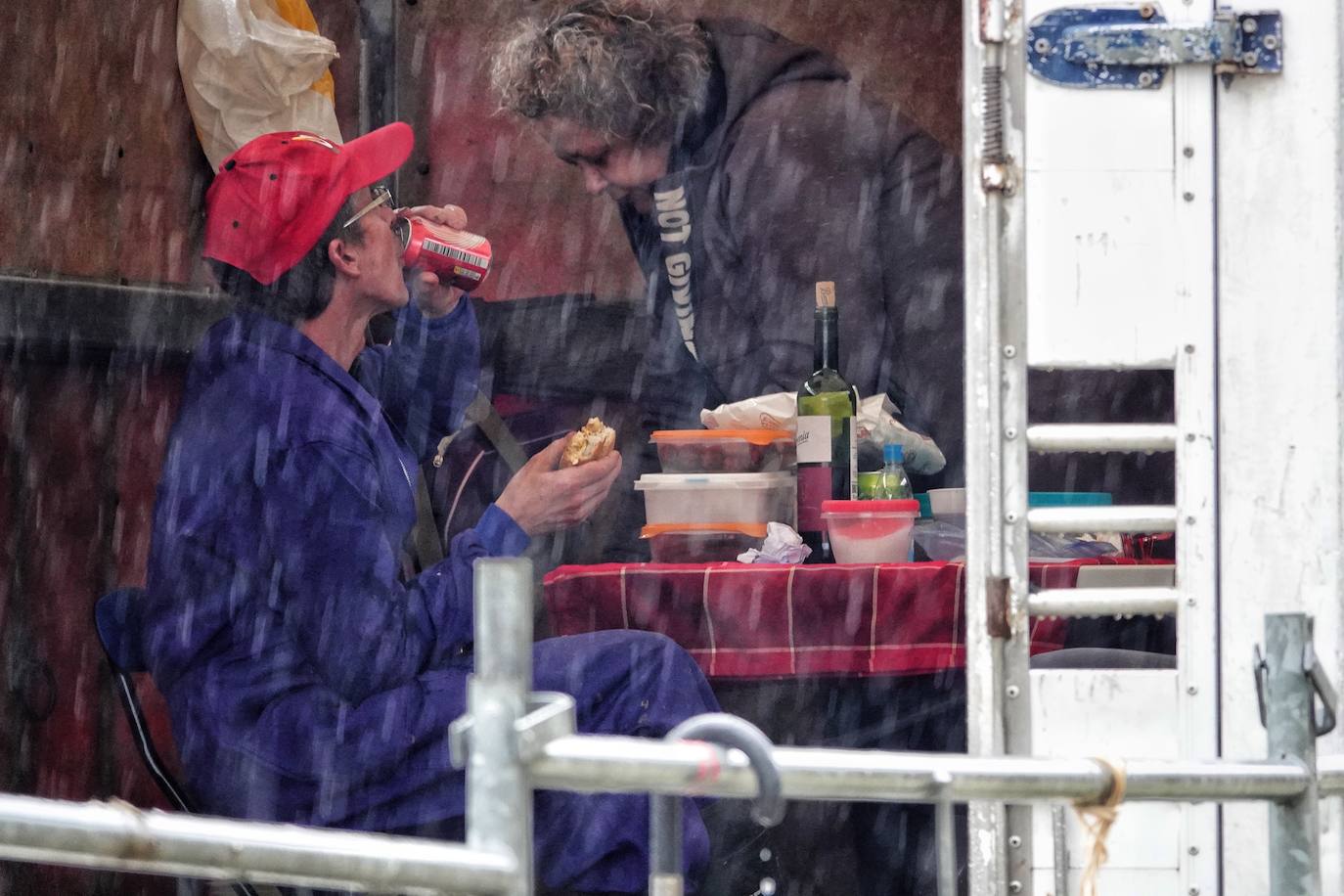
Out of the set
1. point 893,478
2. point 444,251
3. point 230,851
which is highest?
point 444,251

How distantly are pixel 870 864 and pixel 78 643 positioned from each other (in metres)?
2.30

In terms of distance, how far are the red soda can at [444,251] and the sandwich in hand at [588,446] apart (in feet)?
1.80

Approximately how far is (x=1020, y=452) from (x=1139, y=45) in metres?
0.65

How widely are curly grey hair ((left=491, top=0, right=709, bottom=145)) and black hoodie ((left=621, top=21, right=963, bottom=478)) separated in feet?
0.34

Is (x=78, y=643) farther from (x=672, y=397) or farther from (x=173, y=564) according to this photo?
(x=672, y=397)

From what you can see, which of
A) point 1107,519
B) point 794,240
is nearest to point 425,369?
point 794,240

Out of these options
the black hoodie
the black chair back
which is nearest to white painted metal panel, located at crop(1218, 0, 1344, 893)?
the black hoodie

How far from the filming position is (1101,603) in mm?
2502

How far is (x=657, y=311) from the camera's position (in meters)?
5.16

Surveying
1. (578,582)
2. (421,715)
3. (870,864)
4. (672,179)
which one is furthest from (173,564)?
(672,179)

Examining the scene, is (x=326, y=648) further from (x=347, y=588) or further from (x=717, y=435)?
(x=717, y=435)

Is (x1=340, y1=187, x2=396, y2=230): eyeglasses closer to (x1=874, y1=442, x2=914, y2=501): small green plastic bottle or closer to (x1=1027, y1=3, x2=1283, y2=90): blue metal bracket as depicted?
(x1=874, y1=442, x2=914, y2=501): small green plastic bottle

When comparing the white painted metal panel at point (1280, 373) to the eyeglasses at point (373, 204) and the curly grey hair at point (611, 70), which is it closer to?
the eyeglasses at point (373, 204)

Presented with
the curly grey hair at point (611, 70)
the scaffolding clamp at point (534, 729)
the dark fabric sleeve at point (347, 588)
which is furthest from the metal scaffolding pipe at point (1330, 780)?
the curly grey hair at point (611, 70)
